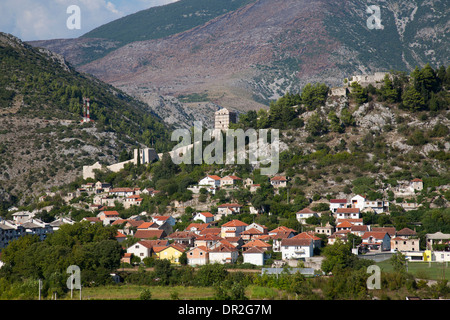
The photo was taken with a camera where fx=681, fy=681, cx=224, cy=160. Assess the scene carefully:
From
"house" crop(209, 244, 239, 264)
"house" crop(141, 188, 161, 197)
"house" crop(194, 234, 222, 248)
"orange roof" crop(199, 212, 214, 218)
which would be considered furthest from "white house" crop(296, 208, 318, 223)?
"house" crop(141, 188, 161, 197)

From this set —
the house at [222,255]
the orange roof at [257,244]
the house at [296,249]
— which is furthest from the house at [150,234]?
the house at [296,249]

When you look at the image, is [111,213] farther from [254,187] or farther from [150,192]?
[254,187]

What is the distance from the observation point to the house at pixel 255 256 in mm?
39719

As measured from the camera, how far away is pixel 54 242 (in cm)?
4341

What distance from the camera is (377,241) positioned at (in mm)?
42281

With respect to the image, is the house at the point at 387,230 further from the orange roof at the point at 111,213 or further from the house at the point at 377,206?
the orange roof at the point at 111,213

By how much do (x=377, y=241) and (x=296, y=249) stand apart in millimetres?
5519

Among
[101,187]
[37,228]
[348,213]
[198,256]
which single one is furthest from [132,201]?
[348,213]

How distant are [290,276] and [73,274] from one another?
11.7 meters

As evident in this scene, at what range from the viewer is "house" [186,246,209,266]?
4066cm

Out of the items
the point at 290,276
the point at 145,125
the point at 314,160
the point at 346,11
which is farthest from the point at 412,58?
the point at 290,276

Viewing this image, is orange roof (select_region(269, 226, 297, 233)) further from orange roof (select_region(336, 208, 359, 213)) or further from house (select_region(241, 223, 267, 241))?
orange roof (select_region(336, 208, 359, 213))

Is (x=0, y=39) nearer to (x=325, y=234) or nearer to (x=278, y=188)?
(x=278, y=188)

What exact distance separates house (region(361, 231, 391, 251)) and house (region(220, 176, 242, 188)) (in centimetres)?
1609
